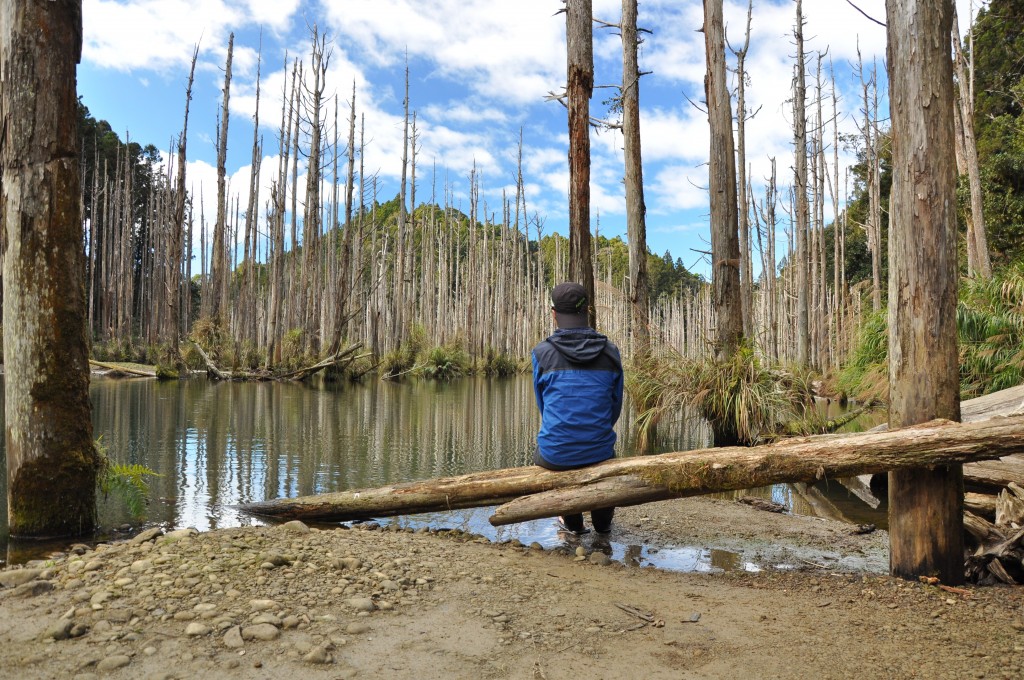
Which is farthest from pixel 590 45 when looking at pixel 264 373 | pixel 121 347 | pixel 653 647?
pixel 121 347

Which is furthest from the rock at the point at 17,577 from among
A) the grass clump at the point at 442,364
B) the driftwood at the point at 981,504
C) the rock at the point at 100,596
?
the grass clump at the point at 442,364

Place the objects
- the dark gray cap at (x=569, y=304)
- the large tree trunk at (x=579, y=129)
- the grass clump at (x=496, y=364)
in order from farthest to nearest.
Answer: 1. the grass clump at (x=496, y=364)
2. the large tree trunk at (x=579, y=129)
3. the dark gray cap at (x=569, y=304)

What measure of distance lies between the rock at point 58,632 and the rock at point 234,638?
0.59m

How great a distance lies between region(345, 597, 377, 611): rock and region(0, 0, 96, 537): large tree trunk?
2787 mm

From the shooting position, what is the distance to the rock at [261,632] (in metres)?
2.59

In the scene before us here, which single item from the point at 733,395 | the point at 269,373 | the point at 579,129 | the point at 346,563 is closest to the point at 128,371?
the point at 269,373

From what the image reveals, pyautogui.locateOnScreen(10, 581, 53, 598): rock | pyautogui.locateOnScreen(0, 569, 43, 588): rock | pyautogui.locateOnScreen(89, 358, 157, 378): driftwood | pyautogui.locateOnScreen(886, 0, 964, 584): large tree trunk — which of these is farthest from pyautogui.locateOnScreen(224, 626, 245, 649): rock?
pyautogui.locateOnScreen(89, 358, 157, 378): driftwood

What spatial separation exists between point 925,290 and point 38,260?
5.36 meters

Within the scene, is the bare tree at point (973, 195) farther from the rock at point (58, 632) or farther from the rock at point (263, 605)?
the rock at point (58, 632)

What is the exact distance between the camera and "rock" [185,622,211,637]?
8.54 ft

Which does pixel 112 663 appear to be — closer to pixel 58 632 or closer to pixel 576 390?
pixel 58 632

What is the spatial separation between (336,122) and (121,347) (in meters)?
13.9

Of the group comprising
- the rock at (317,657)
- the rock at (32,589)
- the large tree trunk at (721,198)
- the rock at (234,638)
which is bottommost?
the rock at (317,657)

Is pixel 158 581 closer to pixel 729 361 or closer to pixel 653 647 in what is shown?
pixel 653 647
